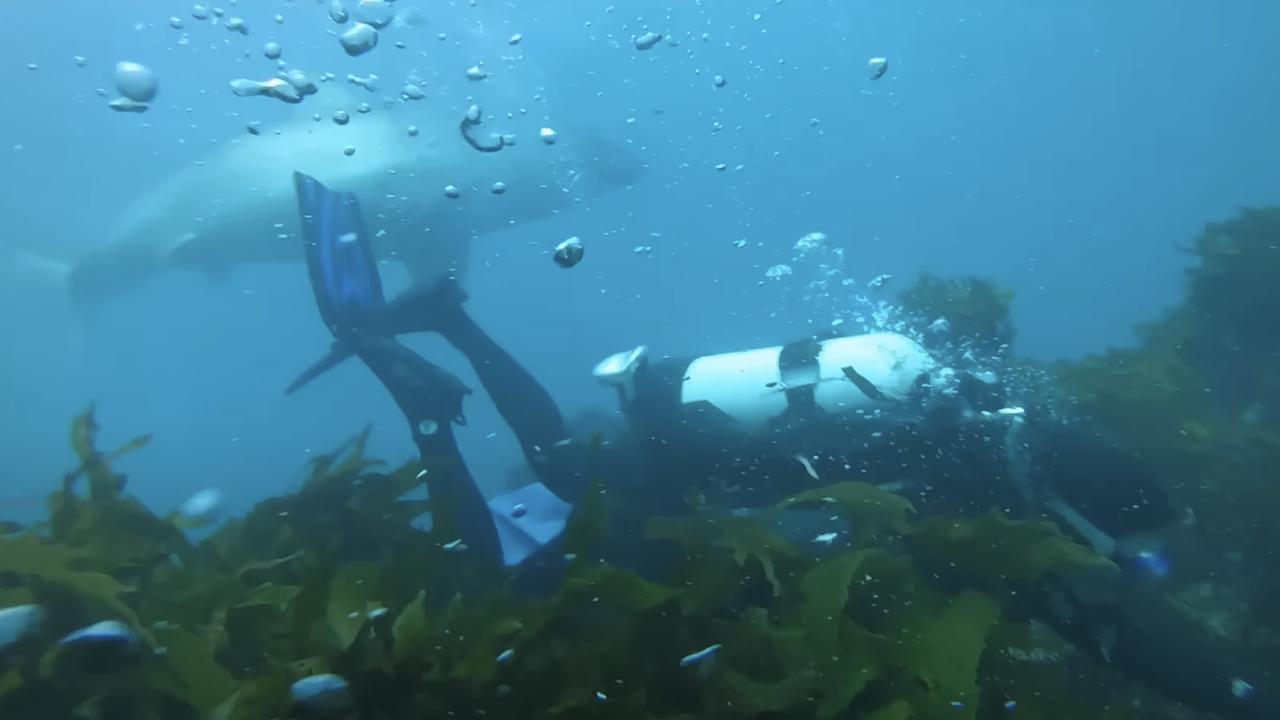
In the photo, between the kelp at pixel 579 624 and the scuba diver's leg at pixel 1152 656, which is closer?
the kelp at pixel 579 624

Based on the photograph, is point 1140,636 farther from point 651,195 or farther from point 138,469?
point 651,195

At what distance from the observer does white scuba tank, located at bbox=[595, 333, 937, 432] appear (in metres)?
4.88

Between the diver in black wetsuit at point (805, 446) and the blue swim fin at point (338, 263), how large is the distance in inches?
0.6

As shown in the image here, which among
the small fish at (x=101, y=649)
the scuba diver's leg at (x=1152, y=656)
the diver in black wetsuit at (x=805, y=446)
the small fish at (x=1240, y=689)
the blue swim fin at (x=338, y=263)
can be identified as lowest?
the small fish at (x=1240, y=689)

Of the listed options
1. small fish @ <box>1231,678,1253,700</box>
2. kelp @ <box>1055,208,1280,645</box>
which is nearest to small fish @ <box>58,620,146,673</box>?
small fish @ <box>1231,678,1253,700</box>

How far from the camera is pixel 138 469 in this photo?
128 feet

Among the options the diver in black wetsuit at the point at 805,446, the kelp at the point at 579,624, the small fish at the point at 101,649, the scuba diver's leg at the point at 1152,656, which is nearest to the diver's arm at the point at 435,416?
the diver in black wetsuit at the point at 805,446

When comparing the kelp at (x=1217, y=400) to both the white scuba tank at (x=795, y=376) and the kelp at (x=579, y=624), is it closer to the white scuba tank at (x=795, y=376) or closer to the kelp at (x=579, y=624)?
the white scuba tank at (x=795, y=376)

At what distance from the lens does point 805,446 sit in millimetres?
4535

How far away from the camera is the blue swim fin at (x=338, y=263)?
607 centimetres

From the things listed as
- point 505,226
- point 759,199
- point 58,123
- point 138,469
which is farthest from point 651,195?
point 505,226

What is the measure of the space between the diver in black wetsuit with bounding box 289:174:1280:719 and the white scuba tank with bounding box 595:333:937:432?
11 mm

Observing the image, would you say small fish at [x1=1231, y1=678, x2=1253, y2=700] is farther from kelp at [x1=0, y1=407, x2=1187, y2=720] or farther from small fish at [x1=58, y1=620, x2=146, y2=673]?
small fish at [x1=58, y1=620, x2=146, y2=673]

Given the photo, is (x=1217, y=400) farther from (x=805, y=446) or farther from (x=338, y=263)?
(x=338, y=263)
